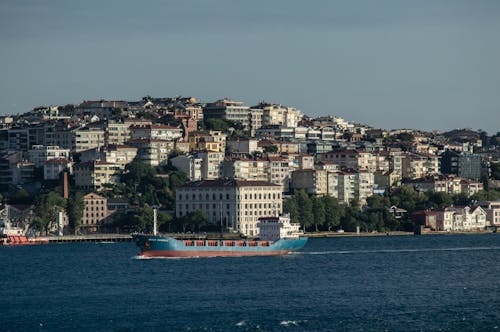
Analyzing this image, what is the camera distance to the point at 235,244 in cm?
6769

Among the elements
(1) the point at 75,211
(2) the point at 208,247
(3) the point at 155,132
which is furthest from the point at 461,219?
(2) the point at 208,247

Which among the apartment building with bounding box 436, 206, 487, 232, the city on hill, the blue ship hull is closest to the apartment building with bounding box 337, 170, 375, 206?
the city on hill

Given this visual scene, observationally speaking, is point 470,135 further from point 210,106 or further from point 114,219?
point 114,219

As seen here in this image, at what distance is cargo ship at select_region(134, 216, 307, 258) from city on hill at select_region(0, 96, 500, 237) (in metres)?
18.4

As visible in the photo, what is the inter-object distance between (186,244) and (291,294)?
21345 mm

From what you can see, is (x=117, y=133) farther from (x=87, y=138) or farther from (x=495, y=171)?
(x=495, y=171)

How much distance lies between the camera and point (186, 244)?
66.4 m

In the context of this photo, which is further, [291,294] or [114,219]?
[114,219]

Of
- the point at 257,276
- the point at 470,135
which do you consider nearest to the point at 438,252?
the point at 257,276

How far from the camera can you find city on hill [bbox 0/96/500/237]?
91.2 metres

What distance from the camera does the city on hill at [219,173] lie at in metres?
91.2

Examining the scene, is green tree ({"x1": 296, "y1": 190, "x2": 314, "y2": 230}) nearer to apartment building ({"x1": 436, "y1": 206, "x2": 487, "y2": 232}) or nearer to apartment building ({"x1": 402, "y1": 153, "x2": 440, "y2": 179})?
apartment building ({"x1": 436, "y1": 206, "x2": 487, "y2": 232})

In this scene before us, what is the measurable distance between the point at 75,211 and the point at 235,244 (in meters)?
25.4

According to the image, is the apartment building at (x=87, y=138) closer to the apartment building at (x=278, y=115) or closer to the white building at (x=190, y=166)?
the white building at (x=190, y=166)
